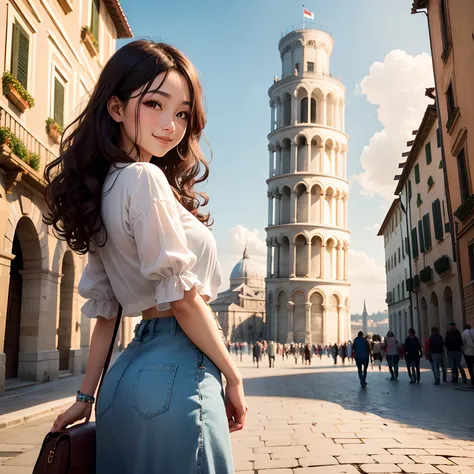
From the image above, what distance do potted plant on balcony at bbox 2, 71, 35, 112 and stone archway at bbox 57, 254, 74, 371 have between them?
19.1 ft

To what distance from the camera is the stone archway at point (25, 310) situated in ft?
47.3

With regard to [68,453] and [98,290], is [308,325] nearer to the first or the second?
[98,290]

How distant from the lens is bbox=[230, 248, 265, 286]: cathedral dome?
121 m

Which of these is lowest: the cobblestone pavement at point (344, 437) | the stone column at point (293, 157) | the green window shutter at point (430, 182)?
the cobblestone pavement at point (344, 437)

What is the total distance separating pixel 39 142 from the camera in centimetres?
1398

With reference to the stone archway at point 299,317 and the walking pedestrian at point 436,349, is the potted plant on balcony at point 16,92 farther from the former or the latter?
the stone archway at point 299,317

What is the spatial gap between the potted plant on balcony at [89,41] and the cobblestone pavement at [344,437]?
13.5 m

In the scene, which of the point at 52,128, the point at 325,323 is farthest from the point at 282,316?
the point at 52,128

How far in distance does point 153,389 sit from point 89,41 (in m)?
19.8

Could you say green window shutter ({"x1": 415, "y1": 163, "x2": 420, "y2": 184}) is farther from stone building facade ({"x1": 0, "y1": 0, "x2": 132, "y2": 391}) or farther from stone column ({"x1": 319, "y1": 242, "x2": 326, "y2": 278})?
stone column ({"x1": 319, "y1": 242, "x2": 326, "y2": 278})

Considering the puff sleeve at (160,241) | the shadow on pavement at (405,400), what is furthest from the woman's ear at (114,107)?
the shadow on pavement at (405,400)

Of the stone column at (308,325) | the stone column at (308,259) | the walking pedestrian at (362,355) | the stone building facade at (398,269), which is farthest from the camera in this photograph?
the stone column at (308,259)

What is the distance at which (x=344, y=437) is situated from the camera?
652 centimetres

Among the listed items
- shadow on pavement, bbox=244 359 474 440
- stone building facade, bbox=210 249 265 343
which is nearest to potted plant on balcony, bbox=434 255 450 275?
shadow on pavement, bbox=244 359 474 440
